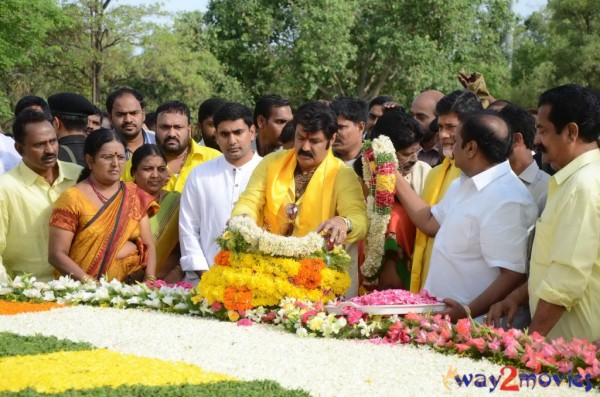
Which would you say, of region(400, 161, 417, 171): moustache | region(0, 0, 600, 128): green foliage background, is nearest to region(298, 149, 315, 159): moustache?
region(400, 161, 417, 171): moustache

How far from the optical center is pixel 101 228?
7371 mm

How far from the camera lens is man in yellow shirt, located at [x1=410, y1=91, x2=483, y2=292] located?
21.7ft

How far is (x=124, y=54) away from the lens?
3197 cm

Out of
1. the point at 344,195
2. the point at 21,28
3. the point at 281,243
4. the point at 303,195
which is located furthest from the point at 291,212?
the point at 21,28

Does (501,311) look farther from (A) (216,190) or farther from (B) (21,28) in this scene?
(B) (21,28)

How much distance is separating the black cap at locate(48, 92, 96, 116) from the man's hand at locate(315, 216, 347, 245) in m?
3.86

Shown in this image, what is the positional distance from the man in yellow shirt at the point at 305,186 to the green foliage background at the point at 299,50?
24312 millimetres

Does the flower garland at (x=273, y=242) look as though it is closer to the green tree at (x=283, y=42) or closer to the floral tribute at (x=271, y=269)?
the floral tribute at (x=271, y=269)

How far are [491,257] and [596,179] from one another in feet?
3.20

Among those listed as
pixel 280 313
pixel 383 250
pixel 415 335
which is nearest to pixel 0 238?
pixel 280 313

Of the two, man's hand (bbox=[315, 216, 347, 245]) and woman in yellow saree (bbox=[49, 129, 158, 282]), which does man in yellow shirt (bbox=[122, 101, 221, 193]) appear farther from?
man's hand (bbox=[315, 216, 347, 245])

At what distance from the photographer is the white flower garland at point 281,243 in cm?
610

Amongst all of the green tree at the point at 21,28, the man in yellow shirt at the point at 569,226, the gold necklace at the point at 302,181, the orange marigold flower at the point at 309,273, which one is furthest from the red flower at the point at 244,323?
the green tree at the point at 21,28

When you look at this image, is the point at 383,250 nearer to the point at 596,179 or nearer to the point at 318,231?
the point at 318,231
